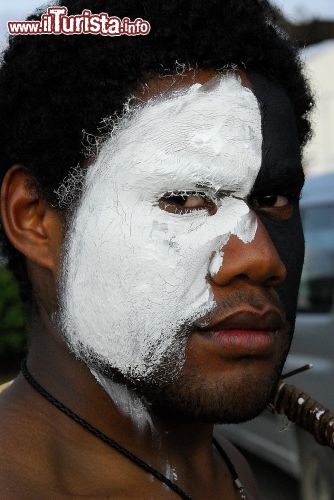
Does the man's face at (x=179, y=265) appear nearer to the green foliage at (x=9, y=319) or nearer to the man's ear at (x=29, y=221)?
the man's ear at (x=29, y=221)

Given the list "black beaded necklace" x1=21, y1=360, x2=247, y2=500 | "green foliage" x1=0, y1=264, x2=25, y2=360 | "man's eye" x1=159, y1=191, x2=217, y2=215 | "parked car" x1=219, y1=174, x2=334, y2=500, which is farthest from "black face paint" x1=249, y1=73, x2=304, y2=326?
"green foliage" x1=0, y1=264, x2=25, y2=360

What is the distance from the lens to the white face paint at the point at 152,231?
1.91 m

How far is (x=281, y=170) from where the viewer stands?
204 cm

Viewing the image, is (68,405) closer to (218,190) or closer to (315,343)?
(218,190)

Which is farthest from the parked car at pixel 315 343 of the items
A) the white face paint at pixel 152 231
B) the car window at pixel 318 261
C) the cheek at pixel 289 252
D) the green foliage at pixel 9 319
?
the green foliage at pixel 9 319

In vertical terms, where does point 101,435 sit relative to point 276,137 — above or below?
below

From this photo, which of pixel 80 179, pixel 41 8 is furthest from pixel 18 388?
pixel 41 8

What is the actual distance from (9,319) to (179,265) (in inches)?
313

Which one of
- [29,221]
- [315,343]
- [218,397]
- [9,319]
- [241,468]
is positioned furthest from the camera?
[9,319]

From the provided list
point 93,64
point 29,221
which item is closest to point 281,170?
point 93,64

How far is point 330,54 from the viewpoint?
17.0 metres

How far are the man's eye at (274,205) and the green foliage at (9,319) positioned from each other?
7591 mm

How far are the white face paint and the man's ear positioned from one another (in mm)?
69

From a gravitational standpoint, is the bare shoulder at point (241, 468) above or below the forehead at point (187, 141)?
below
